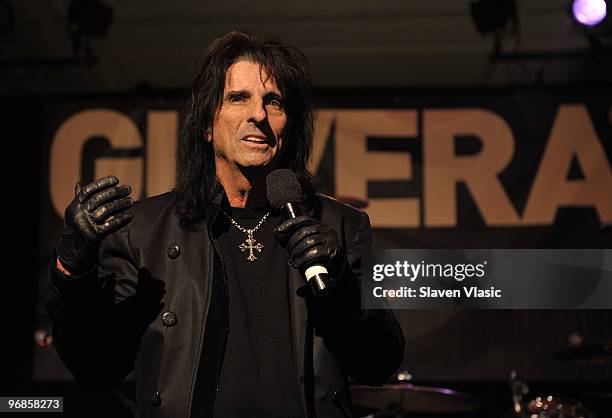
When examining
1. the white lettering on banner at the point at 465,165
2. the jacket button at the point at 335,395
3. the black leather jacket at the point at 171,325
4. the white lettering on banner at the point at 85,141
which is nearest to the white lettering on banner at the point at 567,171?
the white lettering on banner at the point at 465,165

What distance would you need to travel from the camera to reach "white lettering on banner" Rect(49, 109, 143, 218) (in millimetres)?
4660

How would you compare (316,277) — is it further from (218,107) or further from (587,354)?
(587,354)

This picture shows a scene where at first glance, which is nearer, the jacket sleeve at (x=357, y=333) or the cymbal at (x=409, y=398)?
the jacket sleeve at (x=357, y=333)

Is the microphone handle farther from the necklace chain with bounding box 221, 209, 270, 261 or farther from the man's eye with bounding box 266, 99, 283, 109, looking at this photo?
the man's eye with bounding box 266, 99, 283, 109

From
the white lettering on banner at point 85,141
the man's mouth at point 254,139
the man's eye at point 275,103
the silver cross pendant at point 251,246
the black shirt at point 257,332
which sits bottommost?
the black shirt at point 257,332

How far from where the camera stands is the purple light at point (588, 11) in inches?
174

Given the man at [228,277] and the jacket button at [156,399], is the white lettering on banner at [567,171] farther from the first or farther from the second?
the jacket button at [156,399]

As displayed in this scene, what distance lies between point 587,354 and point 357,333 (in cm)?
233

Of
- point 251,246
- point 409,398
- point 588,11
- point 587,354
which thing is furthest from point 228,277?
point 588,11

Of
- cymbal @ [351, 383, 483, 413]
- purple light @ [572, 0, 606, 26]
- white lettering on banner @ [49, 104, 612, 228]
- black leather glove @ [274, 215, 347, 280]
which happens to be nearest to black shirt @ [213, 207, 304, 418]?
black leather glove @ [274, 215, 347, 280]

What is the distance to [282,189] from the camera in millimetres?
1762

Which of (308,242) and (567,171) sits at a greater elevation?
(567,171)

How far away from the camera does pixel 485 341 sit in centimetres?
444

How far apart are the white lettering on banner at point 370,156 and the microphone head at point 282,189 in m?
2.82
